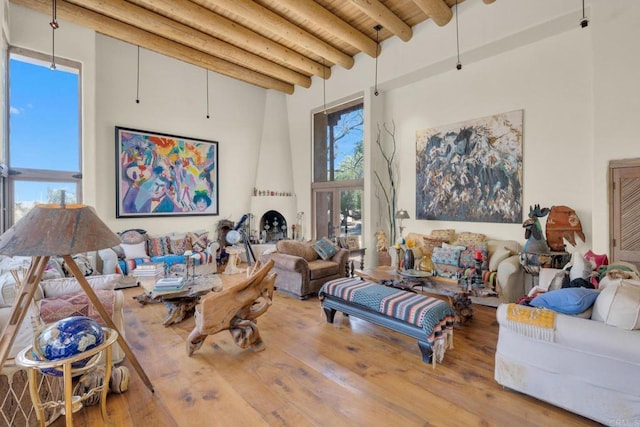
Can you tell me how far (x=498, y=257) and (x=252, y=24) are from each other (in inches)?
219

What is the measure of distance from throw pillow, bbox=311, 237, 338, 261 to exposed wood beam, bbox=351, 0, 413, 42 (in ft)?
12.1

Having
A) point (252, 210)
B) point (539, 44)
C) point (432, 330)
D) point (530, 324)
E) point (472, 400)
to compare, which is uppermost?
point (539, 44)

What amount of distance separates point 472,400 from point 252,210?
20.7ft

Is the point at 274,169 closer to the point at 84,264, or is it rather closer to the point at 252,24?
the point at 252,24

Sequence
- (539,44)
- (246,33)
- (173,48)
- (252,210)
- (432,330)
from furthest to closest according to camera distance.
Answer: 1. (252,210)
2. (173,48)
3. (246,33)
4. (539,44)
5. (432,330)

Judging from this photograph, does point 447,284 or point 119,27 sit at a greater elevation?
point 119,27

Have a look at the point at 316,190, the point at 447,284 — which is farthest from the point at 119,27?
the point at 447,284

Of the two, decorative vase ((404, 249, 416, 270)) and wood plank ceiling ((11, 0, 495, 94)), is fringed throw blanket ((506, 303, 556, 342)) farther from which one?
wood plank ceiling ((11, 0, 495, 94))

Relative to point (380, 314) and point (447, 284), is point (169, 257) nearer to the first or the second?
point (380, 314)

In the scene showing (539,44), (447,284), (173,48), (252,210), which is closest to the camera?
(447,284)

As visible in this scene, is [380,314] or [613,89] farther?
[613,89]

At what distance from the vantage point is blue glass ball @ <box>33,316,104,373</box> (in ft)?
5.37

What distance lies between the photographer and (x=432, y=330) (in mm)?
2689

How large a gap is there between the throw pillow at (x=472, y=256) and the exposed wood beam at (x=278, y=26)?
14.4ft
